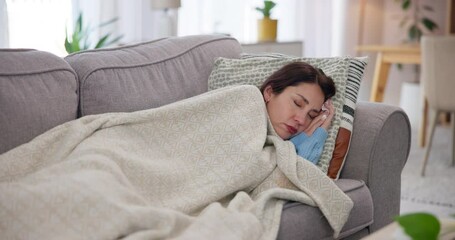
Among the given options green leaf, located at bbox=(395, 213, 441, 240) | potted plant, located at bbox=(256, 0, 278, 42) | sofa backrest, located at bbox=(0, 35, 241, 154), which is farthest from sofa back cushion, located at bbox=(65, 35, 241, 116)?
potted plant, located at bbox=(256, 0, 278, 42)

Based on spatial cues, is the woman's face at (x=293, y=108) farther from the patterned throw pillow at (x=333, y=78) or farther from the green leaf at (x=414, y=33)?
the green leaf at (x=414, y=33)

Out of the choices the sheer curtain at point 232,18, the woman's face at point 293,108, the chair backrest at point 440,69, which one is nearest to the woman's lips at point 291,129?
the woman's face at point 293,108

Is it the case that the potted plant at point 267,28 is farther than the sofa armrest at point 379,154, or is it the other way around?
the potted plant at point 267,28

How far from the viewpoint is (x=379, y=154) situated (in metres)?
2.14

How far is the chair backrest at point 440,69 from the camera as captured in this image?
12.8 feet

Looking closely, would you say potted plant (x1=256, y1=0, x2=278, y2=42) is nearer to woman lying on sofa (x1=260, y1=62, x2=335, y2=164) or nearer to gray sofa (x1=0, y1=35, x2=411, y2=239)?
gray sofa (x1=0, y1=35, x2=411, y2=239)

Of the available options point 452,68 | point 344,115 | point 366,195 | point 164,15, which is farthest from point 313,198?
point 452,68

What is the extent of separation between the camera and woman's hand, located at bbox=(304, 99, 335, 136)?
2143 mm

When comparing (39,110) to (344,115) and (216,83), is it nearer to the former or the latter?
(216,83)

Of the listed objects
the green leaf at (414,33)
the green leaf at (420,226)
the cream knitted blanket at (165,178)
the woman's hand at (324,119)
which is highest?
the green leaf at (414,33)

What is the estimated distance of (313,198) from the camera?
1878 millimetres

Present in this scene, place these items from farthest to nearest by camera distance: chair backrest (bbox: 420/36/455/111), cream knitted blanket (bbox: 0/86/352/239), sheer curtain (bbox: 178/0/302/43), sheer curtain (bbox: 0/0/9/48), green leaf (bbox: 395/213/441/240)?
1. sheer curtain (bbox: 178/0/302/43)
2. chair backrest (bbox: 420/36/455/111)
3. sheer curtain (bbox: 0/0/9/48)
4. cream knitted blanket (bbox: 0/86/352/239)
5. green leaf (bbox: 395/213/441/240)

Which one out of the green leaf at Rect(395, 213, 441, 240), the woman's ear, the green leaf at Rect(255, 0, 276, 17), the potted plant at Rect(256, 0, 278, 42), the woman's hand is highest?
the green leaf at Rect(255, 0, 276, 17)

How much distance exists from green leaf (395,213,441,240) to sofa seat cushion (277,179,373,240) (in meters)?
0.73
